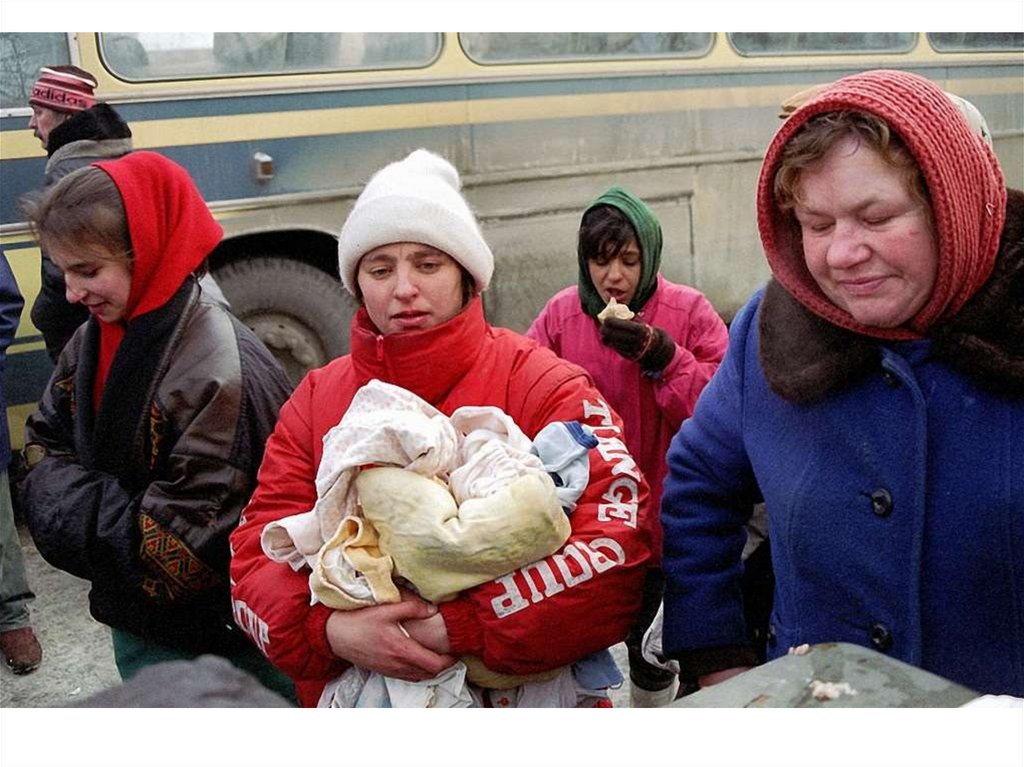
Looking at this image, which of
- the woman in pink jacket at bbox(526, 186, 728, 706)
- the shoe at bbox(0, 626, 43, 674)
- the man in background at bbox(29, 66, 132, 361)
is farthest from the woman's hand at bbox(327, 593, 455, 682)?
the man in background at bbox(29, 66, 132, 361)

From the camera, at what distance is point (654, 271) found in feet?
9.98

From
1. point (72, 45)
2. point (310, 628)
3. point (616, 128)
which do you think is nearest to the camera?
point (310, 628)

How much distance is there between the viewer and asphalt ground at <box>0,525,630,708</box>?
3434 mm

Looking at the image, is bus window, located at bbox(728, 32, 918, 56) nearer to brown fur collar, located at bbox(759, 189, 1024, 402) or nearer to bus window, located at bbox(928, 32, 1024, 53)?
bus window, located at bbox(928, 32, 1024, 53)

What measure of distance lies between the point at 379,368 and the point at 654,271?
1.39m

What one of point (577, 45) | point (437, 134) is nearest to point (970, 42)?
point (577, 45)

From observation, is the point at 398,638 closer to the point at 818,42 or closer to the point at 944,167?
the point at 944,167

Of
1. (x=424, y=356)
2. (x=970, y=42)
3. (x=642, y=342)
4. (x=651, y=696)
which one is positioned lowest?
(x=651, y=696)

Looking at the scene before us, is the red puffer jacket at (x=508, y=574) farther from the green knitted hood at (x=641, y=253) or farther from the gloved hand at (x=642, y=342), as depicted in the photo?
the green knitted hood at (x=641, y=253)

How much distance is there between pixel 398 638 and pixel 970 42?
269 inches

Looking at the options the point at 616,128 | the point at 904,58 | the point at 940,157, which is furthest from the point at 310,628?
the point at 904,58

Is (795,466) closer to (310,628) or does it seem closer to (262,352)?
(310,628)

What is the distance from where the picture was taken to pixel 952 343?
141 centimetres

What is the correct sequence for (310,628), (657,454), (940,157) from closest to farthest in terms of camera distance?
(940,157) → (310,628) → (657,454)
